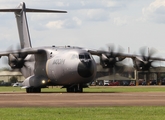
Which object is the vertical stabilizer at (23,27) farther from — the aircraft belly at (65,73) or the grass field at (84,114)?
the grass field at (84,114)

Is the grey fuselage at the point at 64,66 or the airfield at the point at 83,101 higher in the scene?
the grey fuselage at the point at 64,66

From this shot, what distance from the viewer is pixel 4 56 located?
68438 millimetres

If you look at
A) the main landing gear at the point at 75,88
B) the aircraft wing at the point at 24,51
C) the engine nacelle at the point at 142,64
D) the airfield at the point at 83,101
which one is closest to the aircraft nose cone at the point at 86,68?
the main landing gear at the point at 75,88

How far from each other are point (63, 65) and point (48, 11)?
47.7 feet

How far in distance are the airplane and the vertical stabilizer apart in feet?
16.4

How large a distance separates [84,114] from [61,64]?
36262mm

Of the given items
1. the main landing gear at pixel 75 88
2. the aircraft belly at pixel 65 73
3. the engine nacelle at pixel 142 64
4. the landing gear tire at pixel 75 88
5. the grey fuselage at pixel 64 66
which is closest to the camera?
the grey fuselage at pixel 64 66

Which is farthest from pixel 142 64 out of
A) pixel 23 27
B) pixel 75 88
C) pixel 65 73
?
pixel 23 27

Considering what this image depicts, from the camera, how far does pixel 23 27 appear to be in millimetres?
74688

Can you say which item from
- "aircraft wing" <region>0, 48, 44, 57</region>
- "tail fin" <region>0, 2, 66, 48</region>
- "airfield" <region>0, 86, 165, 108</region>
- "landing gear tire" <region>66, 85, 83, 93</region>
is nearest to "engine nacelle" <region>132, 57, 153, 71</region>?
"landing gear tire" <region>66, 85, 83, 93</region>

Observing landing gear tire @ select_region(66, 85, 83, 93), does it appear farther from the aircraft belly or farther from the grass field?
the grass field

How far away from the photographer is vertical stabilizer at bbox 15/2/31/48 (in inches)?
2910

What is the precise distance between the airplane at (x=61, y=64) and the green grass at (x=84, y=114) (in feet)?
101

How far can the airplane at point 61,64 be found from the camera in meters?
60.3
